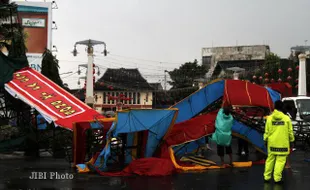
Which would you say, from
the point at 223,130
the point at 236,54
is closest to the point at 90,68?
the point at 223,130

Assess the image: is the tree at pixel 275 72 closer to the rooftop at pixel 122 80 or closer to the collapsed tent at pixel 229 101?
the rooftop at pixel 122 80

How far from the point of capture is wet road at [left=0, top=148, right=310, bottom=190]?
8219 millimetres

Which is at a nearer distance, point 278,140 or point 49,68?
point 278,140

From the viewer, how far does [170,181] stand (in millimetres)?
8844

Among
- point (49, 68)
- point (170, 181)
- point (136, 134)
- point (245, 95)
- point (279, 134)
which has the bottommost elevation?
point (170, 181)

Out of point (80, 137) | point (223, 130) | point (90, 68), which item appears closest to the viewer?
point (80, 137)

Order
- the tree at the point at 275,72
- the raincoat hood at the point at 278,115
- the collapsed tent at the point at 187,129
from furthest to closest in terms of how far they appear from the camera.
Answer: the tree at the point at 275,72 < the collapsed tent at the point at 187,129 < the raincoat hood at the point at 278,115

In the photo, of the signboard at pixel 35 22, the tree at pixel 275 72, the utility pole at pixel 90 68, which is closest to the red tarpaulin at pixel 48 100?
the utility pole at pixel 90 68

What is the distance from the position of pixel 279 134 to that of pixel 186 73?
51.0m

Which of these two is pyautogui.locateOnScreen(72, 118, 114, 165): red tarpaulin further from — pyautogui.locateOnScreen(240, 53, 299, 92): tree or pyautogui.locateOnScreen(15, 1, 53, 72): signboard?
pyautogui.locateOnScreen(15, 1, 53, 72): signboard

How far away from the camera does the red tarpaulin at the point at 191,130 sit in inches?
439

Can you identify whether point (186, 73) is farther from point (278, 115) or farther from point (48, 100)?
point (278, 115)

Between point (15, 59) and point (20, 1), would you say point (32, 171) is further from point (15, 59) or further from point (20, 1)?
point (20, 1)

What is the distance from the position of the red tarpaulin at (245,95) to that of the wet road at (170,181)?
218cm
